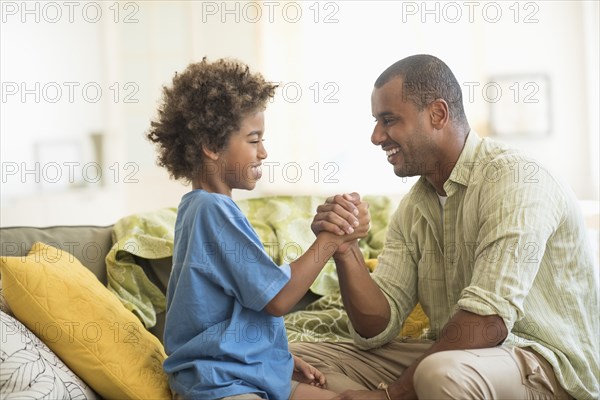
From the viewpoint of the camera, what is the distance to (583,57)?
419 cm

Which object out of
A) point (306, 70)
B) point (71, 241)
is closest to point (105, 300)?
point (71, 241)

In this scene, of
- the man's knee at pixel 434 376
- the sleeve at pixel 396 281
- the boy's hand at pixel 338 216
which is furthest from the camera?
the sleeve at pixel 396 281

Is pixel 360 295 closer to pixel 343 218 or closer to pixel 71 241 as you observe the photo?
pixel 343 218

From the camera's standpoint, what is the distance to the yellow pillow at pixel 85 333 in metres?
1.98

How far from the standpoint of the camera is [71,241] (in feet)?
8.60

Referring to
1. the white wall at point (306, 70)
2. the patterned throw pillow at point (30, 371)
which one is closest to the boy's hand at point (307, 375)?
the patterned throw pillow at point (30, 371)

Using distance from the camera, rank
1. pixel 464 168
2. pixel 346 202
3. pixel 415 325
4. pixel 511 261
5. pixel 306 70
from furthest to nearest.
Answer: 1. pixel 306 70
2. pixel 415 325
3. pixel 464 168
4. pixel 346 202
5. pixel 511 261

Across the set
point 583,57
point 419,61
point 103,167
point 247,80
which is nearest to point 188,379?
point 247,80

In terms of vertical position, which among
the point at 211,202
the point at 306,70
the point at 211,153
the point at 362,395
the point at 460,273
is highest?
the point at 306,70

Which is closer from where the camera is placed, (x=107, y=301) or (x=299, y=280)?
(x=299, y=280)

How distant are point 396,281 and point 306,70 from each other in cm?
220

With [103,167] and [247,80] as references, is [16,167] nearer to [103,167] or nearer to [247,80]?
[103,167]

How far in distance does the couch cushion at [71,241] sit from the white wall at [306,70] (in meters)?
1.39

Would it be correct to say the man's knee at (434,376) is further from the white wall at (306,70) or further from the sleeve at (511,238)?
the white wall at (306,70)
